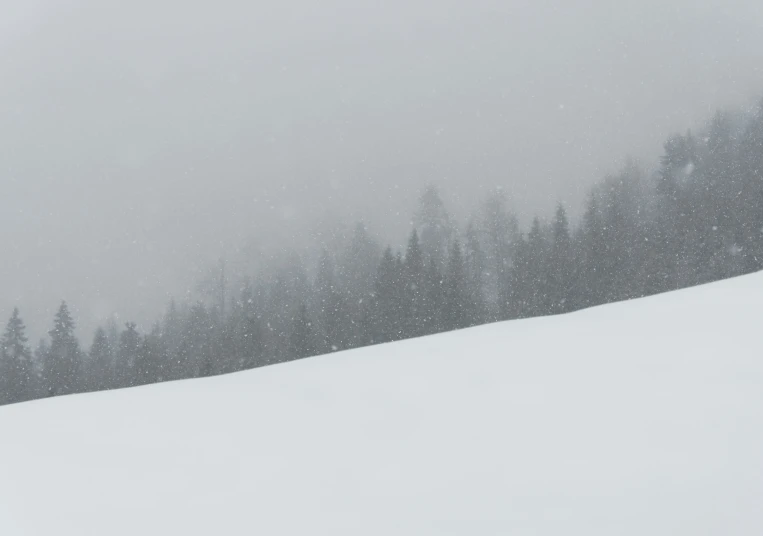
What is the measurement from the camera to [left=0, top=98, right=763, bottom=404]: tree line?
1141 inches

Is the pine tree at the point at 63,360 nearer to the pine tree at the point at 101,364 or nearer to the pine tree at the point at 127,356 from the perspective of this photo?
the pine tree at the point at 101,364

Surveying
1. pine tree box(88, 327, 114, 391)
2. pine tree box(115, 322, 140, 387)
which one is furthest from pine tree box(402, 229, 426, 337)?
pine tree box(88, 327, 114, 391)

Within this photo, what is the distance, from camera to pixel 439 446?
2283 mm

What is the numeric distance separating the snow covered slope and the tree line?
25.0m

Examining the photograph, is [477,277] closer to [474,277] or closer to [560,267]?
[474,277]

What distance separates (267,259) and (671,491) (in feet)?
150

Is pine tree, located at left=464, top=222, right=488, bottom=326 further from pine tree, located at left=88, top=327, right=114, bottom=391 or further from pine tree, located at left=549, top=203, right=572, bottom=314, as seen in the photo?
pine tree, located at left=88, top=327, right=114, bottom=391

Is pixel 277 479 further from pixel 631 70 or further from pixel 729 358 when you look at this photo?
pixel 631 70

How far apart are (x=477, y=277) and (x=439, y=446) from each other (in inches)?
1156

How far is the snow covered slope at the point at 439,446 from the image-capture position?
73.4 inches

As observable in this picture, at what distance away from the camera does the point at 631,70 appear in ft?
264

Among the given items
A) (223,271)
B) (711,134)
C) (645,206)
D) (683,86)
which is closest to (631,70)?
(683,86)

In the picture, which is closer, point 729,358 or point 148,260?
point 729,358

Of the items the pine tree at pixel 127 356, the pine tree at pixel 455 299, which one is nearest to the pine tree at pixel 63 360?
the pine tree at pixel 127 356
